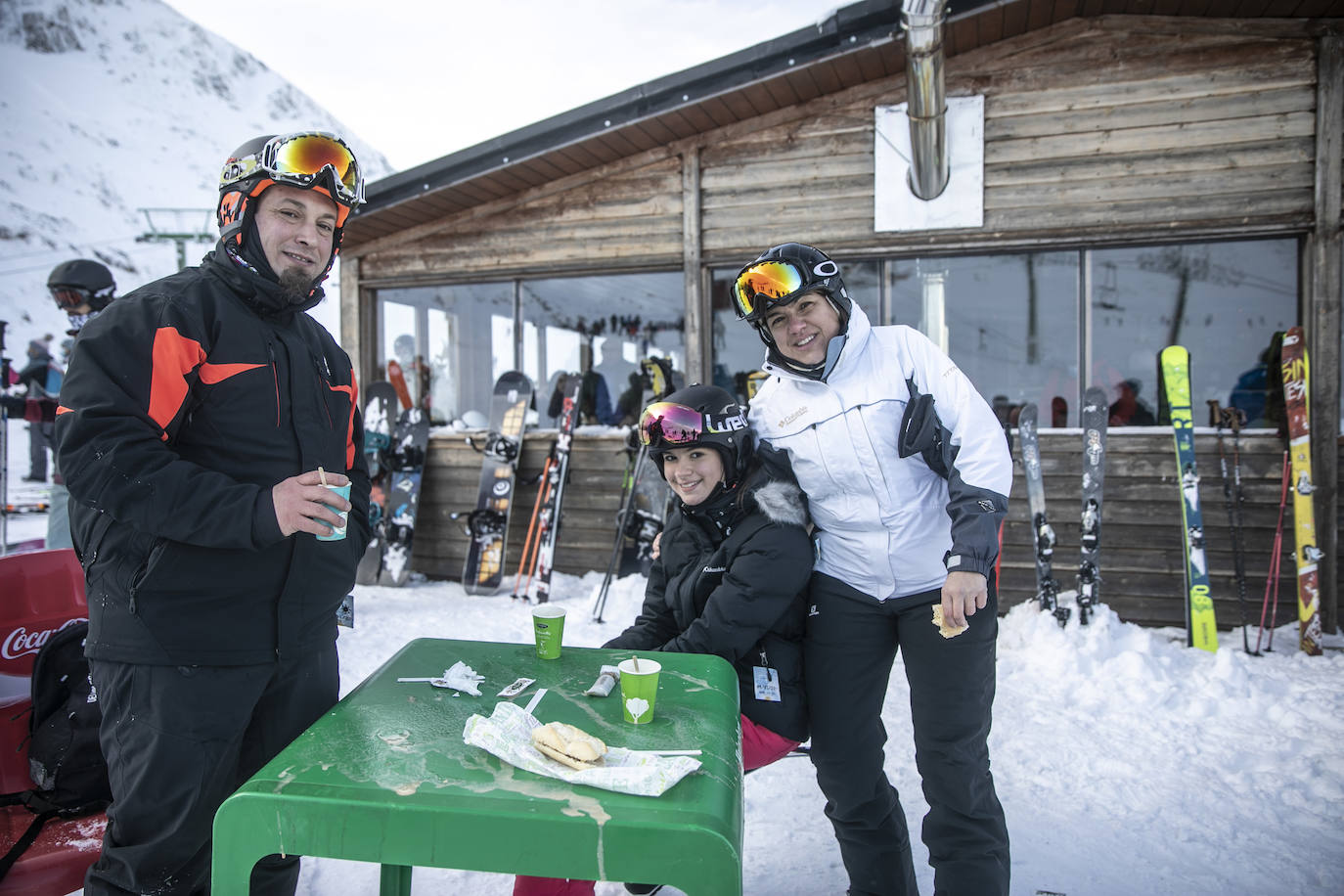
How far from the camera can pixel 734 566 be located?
6.42 feet

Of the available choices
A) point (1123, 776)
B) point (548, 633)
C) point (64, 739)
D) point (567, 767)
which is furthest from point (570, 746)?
point (1123, 776)

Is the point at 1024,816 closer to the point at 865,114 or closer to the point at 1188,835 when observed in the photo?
the point at 1188,835

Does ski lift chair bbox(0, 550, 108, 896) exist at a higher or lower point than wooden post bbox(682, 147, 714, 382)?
lower

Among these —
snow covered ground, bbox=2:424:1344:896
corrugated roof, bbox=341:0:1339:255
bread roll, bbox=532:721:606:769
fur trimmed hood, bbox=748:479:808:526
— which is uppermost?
corrugated roof, bbox=341:0:1339:255

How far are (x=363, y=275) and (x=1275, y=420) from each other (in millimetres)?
6966

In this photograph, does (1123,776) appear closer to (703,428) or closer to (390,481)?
(703,428)

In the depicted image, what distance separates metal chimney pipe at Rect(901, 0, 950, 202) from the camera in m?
4.02

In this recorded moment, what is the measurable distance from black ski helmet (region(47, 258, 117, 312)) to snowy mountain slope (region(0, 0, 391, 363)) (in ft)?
98.3

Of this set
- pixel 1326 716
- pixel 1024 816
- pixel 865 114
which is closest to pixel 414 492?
pixel 865 114

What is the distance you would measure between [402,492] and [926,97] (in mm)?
4854

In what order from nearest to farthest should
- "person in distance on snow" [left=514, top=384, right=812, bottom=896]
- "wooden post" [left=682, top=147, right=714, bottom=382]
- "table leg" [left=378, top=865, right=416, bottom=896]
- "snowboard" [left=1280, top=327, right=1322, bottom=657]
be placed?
"table leg" [left=378, top=865, right=416, bottom=896]
"person in distance on snow" [left=514, top=384, right=812, bottom=896]
"snowboard" [left=1280, top=327, right=1322, bottom=657]
"wooden post" [left=682, top=147, right=714, bottom=382]

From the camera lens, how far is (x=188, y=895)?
1447 mm

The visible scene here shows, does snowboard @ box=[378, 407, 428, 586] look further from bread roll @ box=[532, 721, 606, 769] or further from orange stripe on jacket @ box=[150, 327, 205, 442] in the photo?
bread roll @ box=[532, 721, 606, 769]

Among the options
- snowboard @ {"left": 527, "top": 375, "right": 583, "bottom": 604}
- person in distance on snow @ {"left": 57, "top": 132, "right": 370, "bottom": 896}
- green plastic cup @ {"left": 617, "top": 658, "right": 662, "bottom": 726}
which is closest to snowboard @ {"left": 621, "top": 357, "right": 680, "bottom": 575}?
snowboard @ {"left": 527, "top": 375, "right": 583, "bottom": 604}
